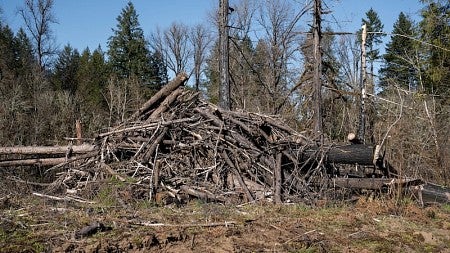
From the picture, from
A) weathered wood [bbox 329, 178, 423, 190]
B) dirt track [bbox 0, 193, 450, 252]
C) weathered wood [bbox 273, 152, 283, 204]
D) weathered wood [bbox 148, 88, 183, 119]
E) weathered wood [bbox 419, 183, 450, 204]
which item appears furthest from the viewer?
weathered wood [bbox 148, 88, 183, 119]

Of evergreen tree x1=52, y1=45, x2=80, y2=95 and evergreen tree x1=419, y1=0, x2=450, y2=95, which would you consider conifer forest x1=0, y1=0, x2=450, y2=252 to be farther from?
evergreen tree x1=52, y1=45, x2=80, y2=95

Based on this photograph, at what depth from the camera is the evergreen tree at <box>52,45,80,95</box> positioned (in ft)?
116

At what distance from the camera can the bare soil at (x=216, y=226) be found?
467 cm

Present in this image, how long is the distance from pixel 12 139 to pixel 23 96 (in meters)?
10.0

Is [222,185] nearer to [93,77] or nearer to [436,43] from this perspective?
[436,43]

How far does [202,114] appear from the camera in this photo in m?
9.16

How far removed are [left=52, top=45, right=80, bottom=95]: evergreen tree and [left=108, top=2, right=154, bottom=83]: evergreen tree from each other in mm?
3933

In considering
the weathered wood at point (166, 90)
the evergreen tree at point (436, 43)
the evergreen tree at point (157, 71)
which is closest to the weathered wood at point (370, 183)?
the weathered wood at point (166, 90)

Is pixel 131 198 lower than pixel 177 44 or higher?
lower

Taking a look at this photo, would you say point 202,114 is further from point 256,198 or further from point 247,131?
point 256,198

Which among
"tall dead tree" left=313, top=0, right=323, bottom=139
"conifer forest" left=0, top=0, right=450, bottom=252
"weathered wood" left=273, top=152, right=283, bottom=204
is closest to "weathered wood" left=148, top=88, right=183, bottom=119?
"conifer forest" left=0, top=0, right=450, bottom=252

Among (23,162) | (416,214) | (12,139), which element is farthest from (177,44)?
(416,214)

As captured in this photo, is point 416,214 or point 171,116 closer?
point 416,214

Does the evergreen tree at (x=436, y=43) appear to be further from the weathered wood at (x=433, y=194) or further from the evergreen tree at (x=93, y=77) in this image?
the evergreen tree at (x=93, y=77)
